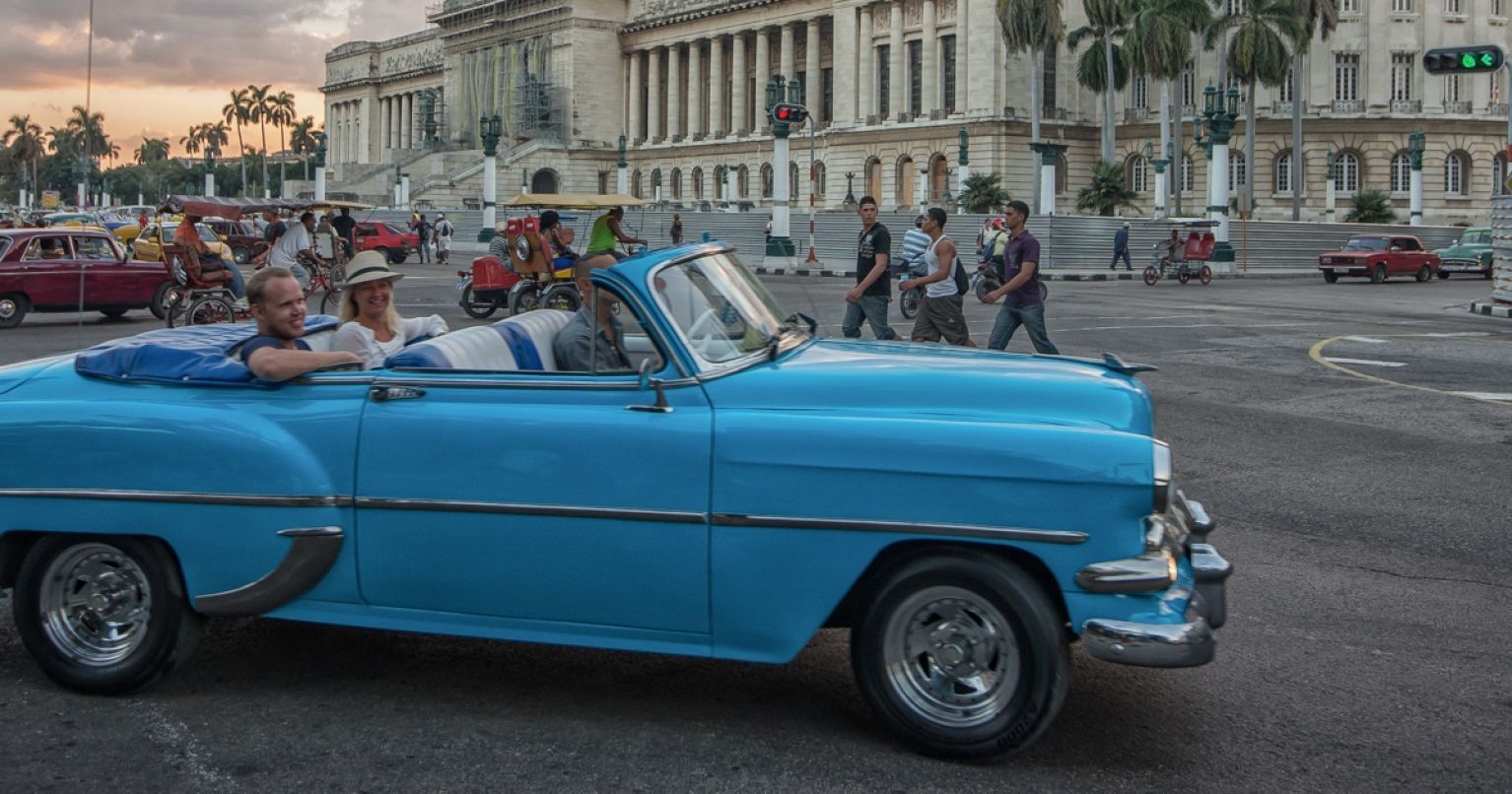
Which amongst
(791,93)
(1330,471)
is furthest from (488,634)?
(791,93)

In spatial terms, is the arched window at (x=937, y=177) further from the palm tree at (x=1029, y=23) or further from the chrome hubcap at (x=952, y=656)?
the chrome hubcap at (x=952, y=656)

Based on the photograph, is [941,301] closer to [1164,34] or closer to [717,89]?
[1164,34]

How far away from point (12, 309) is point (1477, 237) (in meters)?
42.5

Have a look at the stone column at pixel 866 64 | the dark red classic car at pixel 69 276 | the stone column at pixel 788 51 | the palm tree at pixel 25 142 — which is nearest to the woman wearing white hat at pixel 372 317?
the dark red classic car at pixel 69 276

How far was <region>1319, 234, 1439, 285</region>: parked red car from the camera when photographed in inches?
1629

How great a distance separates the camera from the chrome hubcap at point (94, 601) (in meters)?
5.38

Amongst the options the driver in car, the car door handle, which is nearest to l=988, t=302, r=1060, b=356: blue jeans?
the driver in car

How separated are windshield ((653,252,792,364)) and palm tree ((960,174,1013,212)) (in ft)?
189

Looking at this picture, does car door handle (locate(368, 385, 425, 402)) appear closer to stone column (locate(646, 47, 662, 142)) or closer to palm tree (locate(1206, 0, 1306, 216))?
palm tree (locate(1206, 0, 1306, 216))

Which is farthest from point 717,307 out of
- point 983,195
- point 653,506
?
point 983,195

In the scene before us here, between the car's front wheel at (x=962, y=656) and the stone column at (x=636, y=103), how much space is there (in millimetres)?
94730

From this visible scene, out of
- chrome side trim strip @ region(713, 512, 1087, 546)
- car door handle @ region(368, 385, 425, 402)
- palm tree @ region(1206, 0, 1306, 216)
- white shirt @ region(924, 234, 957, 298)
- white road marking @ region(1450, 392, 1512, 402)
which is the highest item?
palm tree @ region(1206, 0, 1306, 216)

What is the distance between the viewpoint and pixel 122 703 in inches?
209

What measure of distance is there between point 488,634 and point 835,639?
157 centimetres
